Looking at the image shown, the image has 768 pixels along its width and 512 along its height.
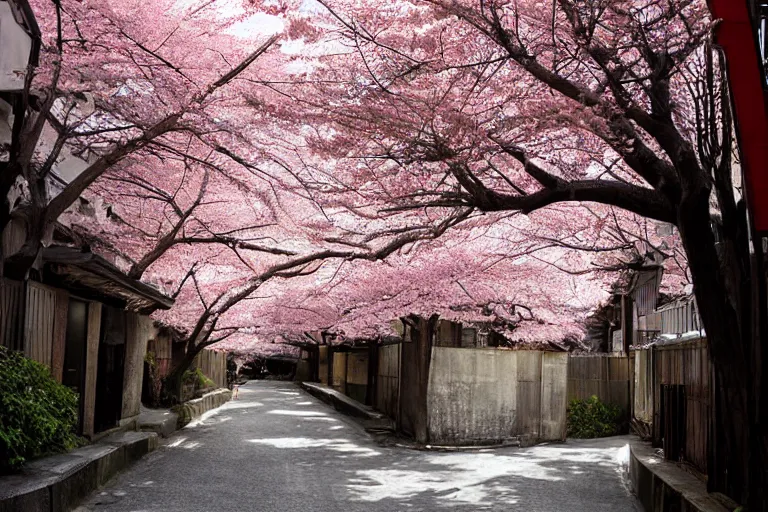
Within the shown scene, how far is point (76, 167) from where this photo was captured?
1752 cm

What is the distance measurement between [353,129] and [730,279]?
16.0ft

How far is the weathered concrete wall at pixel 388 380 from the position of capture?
26031mm

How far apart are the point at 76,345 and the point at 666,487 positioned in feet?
36.8

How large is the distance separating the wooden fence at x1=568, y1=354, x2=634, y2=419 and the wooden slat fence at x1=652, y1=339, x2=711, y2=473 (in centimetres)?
1165

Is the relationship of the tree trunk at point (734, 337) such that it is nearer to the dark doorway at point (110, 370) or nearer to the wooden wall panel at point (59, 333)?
the wooden wall panel at point (59, 333)

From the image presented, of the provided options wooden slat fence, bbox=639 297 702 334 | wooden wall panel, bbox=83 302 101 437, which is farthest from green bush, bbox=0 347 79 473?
wooden slat fence, bbox=639 297 702 334

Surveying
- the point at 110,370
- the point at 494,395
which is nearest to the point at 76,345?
the point at 110,370

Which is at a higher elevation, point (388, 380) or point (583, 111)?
point (583, 111)

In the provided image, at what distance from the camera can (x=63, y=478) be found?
9.24 meters

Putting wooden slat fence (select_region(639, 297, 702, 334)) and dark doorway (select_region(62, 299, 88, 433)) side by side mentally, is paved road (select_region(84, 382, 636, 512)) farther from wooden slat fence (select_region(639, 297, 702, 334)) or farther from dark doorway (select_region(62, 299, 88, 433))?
wooden slat fence (select_region(639, 297, 702, 334))

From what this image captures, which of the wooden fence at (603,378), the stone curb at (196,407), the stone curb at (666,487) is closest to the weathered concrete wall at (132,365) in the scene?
the stone curb at (196,407)

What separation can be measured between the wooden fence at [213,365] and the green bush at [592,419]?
21197mm

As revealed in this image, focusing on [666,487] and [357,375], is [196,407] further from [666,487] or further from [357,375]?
[666,487]

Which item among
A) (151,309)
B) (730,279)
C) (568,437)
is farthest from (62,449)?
(568,437)
